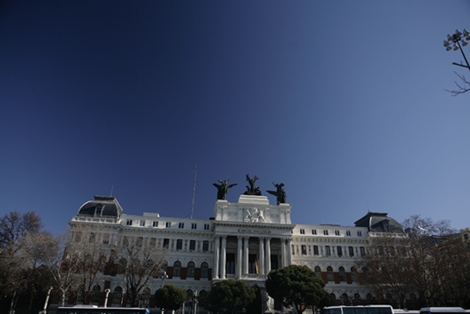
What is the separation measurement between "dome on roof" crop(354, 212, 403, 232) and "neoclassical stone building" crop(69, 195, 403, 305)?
872mm

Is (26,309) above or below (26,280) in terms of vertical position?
below

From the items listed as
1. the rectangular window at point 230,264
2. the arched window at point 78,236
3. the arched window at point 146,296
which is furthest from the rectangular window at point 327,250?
the arched window at point 78,236

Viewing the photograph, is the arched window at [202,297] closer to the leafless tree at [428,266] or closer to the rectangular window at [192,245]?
the rectangular window at [192,245]

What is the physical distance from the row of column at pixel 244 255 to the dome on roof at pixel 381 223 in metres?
21.5

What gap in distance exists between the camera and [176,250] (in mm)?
62156

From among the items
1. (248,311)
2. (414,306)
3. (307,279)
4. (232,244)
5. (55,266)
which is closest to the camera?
(55,266)

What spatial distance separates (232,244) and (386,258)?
1106 inches

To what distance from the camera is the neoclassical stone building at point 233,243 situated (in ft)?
194

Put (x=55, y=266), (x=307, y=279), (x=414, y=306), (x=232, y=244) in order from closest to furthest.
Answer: (x=55, y=266) → (x=307, y=279) → (x=414, y=306) → (x=232, y=244)

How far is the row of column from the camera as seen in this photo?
58.1 meters

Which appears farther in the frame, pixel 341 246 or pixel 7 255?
pixel 341 246

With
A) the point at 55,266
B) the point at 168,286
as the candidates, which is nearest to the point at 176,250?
the point at 168,286

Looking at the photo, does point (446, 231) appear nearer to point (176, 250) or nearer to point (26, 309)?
point (176, 250)

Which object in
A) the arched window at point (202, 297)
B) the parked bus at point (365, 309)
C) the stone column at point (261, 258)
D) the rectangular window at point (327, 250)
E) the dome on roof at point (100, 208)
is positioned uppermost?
the dome on roof at point (100, 208)
